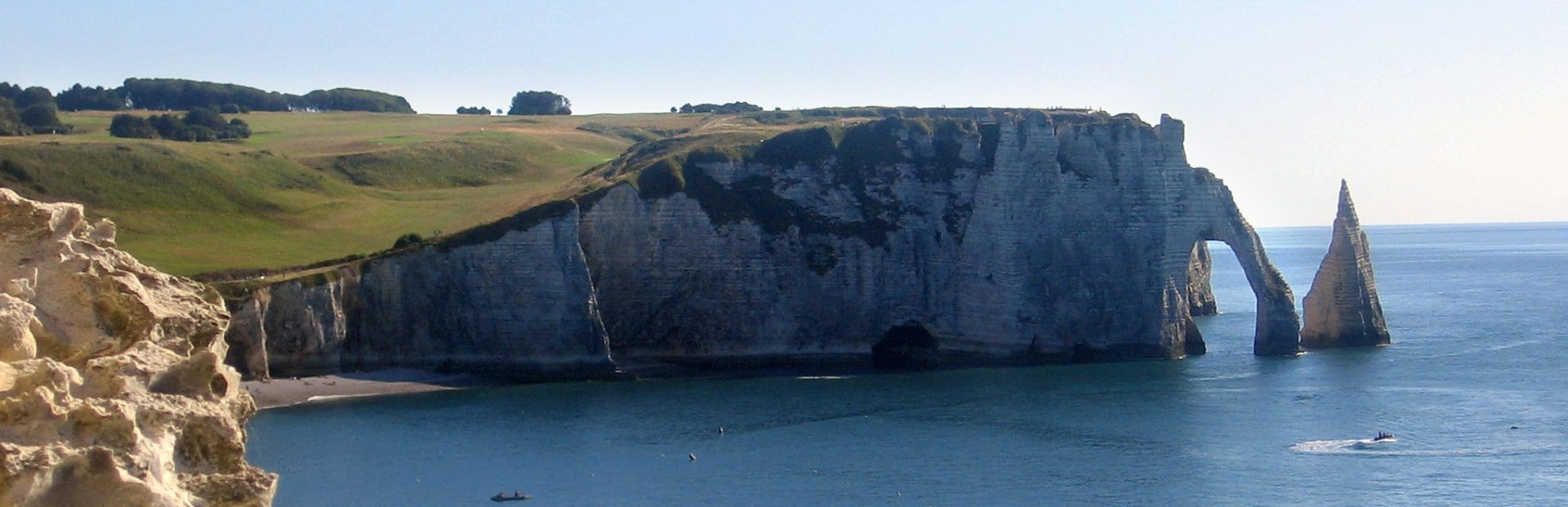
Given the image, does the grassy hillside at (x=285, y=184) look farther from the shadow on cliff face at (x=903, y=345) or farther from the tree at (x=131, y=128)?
the shadow on cliff face at (x=903, y=345)

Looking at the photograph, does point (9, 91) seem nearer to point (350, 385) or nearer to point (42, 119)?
point (42, 119)

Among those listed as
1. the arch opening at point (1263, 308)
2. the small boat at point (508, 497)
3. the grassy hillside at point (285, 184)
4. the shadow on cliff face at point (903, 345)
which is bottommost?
the small boat at point (508, 497)

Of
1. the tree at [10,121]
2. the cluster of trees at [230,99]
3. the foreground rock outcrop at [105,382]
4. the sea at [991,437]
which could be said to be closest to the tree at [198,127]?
the tree at [10,121]

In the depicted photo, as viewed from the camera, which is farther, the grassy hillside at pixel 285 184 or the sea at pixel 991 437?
the grassy hillside at pixel 285 184

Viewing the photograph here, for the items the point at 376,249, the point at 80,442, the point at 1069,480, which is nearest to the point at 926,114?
the point at 376,249

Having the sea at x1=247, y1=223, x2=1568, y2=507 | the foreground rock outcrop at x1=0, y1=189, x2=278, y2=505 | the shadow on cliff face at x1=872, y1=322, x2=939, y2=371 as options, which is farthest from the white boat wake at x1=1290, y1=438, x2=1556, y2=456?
the foreground rock outcrop at x1=0, y1=189, x2=278, y2=505

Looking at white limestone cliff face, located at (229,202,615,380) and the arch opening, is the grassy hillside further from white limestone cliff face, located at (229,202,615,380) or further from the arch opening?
the arch opening

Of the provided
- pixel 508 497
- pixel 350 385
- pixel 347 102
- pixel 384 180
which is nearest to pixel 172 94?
pixel 347 102
